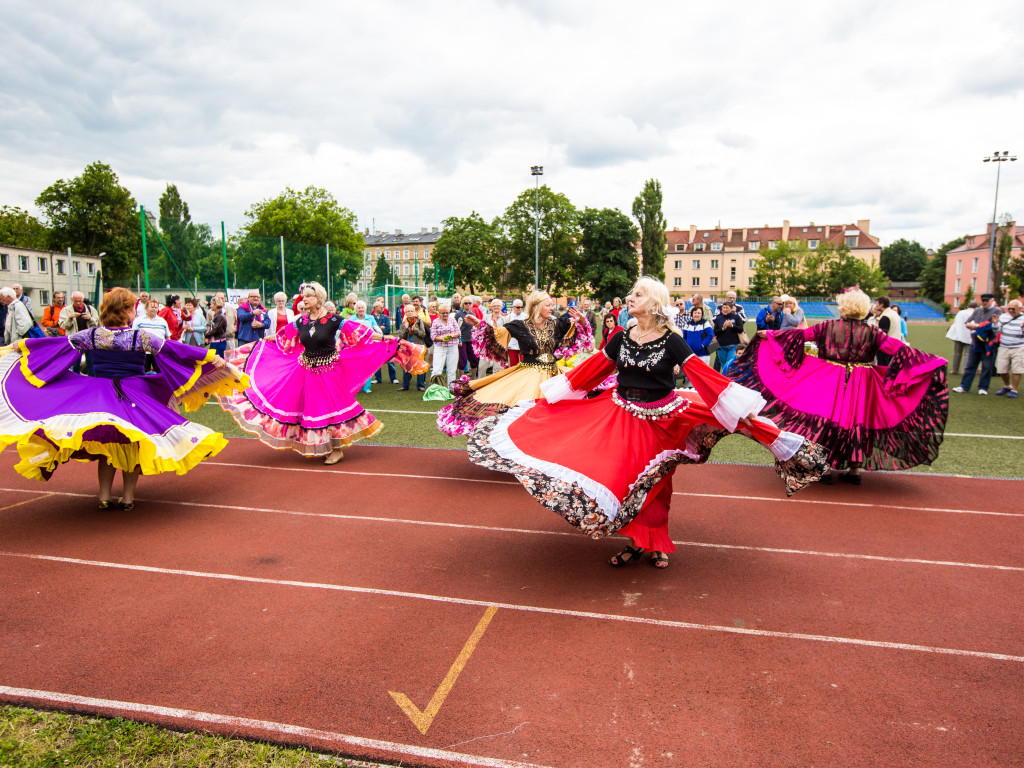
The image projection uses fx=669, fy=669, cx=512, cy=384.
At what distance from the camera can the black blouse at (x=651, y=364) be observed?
4.50 meters

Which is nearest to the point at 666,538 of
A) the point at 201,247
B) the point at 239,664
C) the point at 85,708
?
the point at 239,664

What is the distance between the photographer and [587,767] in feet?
9.02

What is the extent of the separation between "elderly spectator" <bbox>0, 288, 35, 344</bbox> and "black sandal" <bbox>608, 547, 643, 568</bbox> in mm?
12659

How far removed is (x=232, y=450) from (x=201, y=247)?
56.2 ft

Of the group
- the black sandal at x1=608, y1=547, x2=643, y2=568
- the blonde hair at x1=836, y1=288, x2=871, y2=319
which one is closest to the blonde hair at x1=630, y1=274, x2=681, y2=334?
the black sandal at x1=608, y1=547, x2=643, y2=568

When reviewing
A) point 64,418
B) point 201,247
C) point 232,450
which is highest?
point 201,247

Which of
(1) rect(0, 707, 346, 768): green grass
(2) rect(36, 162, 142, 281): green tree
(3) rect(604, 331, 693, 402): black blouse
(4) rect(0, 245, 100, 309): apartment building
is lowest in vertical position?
(1) rect(0, 707, 346, 768): green grass

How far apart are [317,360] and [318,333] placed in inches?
12.8

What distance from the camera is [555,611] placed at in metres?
4.20

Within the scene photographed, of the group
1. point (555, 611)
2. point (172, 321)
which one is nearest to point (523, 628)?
point (555, 611)

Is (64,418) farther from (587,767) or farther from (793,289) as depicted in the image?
(793,289)

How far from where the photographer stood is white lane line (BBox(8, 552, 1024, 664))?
3760 mm

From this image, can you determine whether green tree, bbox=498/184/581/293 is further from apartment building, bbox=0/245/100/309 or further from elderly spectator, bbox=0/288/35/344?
elderly spectator, bbox=0/288/35/344

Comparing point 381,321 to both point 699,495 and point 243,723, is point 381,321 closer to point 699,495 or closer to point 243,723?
point 699,495
